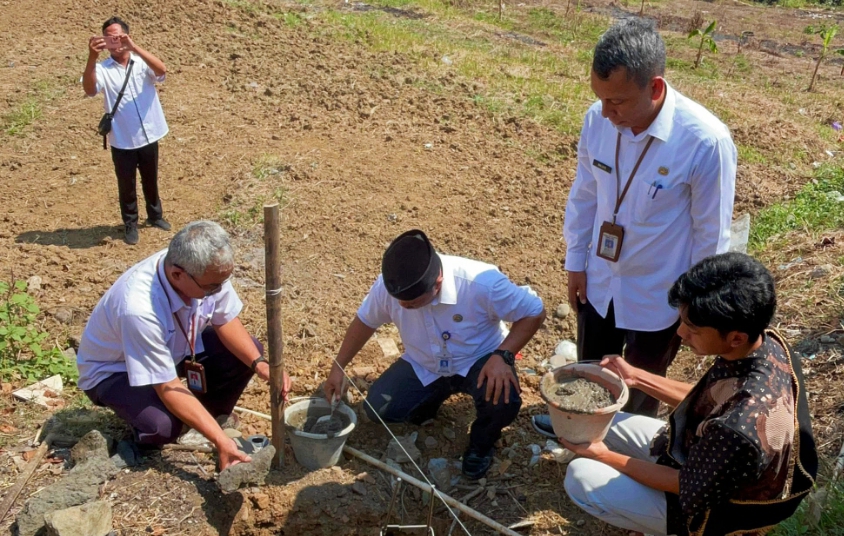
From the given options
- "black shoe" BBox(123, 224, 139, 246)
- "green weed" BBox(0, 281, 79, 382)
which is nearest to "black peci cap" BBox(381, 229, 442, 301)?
"green weed" BBox(0, 281, 79, 382)

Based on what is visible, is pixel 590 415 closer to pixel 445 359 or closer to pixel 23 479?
pixel 445 359

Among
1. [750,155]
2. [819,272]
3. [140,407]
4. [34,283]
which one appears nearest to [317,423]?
[140,407]

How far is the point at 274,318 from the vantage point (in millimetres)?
3061

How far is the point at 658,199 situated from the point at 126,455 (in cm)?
268

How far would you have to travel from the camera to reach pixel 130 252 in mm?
5766

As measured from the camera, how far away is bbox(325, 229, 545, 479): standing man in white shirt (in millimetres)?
3285

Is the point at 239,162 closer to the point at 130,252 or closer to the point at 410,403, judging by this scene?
the point at 130,252

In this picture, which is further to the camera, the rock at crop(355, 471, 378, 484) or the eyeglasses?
the rock at crop(355, 471, 378, 484)

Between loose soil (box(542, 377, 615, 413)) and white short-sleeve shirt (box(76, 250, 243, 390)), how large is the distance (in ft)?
5.36

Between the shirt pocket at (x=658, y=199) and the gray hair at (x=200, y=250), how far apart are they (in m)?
1.71

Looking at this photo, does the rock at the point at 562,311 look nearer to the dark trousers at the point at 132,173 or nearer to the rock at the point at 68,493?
the rock at the point at 68,493

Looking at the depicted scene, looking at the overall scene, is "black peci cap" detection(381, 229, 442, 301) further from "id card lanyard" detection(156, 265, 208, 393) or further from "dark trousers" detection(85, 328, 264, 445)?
"dark trousers" detection(85, 328, 264, 445)

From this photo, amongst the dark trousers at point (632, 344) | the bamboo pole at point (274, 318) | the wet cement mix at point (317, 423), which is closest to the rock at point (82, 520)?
the bamboo pole at point (274, 318)

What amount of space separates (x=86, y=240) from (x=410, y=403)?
3.58 metres
